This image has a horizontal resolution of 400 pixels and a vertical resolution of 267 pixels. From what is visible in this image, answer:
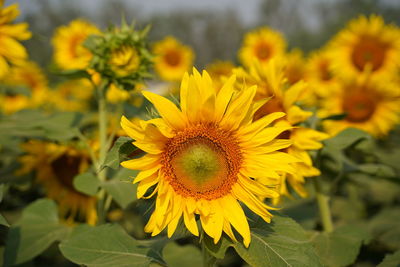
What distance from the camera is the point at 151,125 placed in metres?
1.37

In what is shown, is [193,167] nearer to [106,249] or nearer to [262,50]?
[106,249]

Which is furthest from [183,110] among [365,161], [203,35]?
[203,35]

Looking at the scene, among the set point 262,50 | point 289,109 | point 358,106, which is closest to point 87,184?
point 289,109

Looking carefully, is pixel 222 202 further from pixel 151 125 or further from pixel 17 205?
pixel 17 205

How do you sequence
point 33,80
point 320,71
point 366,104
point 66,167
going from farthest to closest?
point 33,80 < point 320,71 < point 366,104 < point 66,167

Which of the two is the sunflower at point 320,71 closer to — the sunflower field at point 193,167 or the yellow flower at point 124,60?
the sunflower field at point 193,167

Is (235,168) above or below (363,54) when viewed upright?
below

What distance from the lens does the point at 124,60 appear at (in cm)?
211

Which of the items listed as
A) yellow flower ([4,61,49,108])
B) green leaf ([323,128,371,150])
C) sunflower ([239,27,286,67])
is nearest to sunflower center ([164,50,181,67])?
sunflower ([239,27,286,67])

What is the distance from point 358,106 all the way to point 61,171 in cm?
210

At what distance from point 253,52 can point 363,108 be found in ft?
11.5

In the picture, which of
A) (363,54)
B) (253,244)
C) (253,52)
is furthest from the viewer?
(253,52)

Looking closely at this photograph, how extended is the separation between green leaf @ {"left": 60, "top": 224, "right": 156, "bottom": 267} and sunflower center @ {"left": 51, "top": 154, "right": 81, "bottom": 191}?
1.03 metres

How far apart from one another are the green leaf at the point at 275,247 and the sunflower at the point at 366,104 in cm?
191
